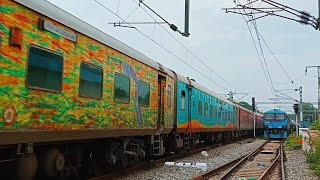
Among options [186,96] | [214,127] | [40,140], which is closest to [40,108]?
[40,140]

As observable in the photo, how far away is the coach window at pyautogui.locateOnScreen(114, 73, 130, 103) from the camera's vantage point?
31.4 feet

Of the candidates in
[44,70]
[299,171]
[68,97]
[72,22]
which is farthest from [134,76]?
[299,171]

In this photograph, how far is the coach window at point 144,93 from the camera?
37.6 ft

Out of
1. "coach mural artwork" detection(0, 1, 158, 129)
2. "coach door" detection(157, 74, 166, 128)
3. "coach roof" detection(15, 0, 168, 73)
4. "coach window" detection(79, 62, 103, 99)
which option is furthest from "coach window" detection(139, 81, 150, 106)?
"coach window" detection(79, 62, 103, 99)

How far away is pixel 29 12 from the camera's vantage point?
6.27 meters

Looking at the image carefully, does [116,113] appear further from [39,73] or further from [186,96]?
[186,96]

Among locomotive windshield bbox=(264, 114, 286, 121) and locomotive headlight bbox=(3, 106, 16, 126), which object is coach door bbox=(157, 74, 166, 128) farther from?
locomotive windshield bbox=(264, 114, 286, 121)

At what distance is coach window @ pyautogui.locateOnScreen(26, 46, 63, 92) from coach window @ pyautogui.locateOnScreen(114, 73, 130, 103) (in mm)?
2600

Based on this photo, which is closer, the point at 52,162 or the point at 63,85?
the point at 63,85

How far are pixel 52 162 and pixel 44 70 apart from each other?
192cm

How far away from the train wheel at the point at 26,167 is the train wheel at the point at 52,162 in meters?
0.51

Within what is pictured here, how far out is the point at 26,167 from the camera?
6.71 m

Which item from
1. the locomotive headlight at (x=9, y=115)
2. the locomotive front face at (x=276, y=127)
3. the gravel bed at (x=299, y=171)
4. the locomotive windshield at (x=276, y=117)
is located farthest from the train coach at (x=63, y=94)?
the locomotive windshield at (x=276, y=117)

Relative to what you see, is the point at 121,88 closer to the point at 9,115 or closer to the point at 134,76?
the point at 134,76
